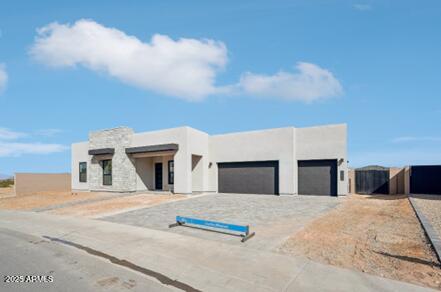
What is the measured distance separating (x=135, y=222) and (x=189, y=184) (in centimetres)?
922

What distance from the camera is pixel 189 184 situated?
66.6ft

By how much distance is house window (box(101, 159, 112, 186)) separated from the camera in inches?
939

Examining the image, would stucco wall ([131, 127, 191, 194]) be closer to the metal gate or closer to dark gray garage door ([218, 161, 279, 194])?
dark gray garage door ([218, 161, 279, 194])

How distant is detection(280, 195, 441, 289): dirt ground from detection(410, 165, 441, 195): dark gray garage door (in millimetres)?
A: 11407

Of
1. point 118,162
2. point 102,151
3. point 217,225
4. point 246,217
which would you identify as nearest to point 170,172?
point 118,162

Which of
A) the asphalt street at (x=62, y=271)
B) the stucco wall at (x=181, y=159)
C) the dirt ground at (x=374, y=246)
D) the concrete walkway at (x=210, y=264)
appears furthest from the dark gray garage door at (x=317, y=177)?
the asphalt street at (x=62, y=271)

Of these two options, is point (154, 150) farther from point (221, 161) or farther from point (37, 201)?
point (37, 201)

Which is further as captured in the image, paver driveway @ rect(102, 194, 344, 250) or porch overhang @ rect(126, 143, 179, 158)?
porch overhang @ rect(126, 143, 179, 158)

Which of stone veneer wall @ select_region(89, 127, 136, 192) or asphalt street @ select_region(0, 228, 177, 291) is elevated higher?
stone veneer wall @ select_region(89, 127, 136, 192)

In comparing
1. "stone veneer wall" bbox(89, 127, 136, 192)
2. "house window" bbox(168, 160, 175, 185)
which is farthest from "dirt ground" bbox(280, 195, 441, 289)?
"stone veneer wall" bbox(89, 127, 136, 192)

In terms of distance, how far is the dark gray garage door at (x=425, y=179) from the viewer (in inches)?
762

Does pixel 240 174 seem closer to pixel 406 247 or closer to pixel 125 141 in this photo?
pixel 125 141

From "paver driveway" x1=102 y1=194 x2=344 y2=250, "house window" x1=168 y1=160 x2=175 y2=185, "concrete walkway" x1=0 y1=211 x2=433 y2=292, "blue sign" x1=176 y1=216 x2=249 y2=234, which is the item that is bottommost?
"paver driveway" x1=102 y1=194 x2=344 y2=250

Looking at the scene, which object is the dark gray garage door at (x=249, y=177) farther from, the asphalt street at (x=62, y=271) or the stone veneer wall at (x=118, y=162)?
the asphalt street at (x=62, y=271)
